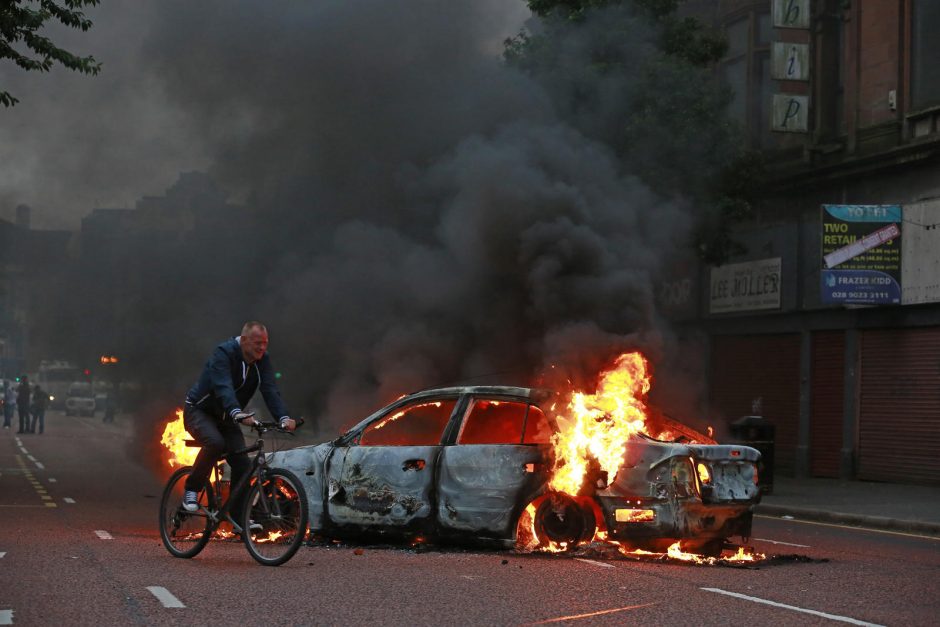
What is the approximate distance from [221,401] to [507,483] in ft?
7.40

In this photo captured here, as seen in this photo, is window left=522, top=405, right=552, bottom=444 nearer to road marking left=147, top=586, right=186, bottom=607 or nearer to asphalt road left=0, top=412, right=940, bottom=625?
asphalt road left=0, top=412, right=940, bottom=625

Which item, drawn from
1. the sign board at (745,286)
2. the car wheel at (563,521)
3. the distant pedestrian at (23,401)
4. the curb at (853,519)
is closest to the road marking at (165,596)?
the car wheel at (563,521)

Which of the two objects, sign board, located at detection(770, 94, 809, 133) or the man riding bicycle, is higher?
sign board, located at detection(770, 94, 809, 133)

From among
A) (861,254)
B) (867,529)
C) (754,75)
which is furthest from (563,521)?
(754,75)

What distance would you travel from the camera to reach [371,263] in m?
19.6

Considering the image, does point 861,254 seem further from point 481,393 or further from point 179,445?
point 179,445

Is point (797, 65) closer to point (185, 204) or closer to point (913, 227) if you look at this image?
point (913, 227)

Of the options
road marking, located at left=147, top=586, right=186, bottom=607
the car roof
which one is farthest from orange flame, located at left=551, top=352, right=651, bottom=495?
road marking, located at left=147, top=586, right=186, bottom=607

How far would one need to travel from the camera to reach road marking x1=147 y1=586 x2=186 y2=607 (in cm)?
754

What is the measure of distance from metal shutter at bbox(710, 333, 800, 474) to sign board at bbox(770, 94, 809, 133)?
14.5 ft

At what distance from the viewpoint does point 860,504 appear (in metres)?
18.3

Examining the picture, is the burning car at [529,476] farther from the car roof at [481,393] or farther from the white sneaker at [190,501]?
the white sneaker at [190,501]

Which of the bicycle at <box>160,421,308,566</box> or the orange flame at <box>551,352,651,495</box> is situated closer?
the bicycle at <box>160,421,308,566</box>

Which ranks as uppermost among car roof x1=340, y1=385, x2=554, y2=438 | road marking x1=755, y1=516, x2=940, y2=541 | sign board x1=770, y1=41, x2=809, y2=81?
sign board x1=770, y1=41, x2=809, y2=81
